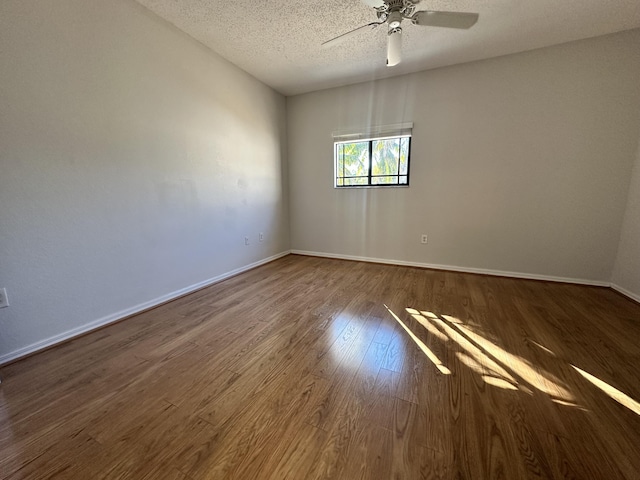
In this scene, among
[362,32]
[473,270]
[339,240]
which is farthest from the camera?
[339,240]

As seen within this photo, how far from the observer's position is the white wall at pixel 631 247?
2357mm

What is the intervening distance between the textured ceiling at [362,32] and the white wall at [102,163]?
0.38 metres

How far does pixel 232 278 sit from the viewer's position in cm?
309

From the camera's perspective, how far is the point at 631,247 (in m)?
2.42

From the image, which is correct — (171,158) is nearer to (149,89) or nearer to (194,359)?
(149,89)

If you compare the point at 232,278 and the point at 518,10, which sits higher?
the point at 518,10

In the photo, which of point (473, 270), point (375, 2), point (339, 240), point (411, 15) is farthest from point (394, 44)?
point (473, 270)

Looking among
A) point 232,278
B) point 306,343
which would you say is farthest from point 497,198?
point 232,278

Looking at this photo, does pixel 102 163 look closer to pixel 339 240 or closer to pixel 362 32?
pixel 362 32

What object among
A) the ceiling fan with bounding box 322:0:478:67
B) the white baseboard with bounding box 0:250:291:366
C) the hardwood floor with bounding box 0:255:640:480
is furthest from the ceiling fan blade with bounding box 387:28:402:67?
the white baseboard with bounding box 0:250:291:366

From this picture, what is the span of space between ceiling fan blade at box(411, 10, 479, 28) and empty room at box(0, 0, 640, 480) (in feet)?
0.10

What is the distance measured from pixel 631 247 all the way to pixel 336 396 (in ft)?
10.8

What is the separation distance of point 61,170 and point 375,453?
249cm

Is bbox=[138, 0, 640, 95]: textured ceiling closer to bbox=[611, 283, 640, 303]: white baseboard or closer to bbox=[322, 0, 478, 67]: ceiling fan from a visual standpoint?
bbox=[322, 0, 478, 67]: ceiling fan
